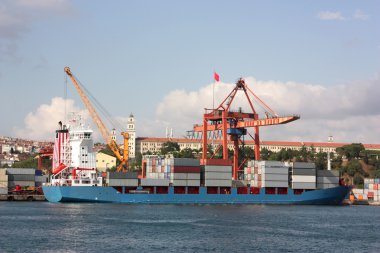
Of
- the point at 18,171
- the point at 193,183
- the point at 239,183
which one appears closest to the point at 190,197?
the point at 193,183

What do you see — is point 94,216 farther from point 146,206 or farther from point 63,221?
point 146,206

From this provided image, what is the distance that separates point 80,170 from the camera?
280ft

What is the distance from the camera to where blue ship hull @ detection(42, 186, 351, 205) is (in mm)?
82250

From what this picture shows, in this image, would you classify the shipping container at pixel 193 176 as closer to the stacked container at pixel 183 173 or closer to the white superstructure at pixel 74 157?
the stacked container at pixel 183 173

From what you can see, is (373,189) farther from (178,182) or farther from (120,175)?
(120,175)

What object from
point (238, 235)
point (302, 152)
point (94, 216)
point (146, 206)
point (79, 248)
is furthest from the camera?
point (302, 152)

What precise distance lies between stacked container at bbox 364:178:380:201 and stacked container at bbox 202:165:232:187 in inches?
1256

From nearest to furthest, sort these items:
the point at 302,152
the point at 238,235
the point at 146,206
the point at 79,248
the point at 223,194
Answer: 1. the point at 79,248
2. the point at 238,235
3. the point at 146,206
4. the point at 223,194
5. the point at 302,152

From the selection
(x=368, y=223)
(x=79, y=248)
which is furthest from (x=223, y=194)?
(x=79, y=248)

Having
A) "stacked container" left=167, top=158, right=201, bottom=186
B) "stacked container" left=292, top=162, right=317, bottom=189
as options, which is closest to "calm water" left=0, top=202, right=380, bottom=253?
"stacked container" left=167, top=158, right=201, bottom=186

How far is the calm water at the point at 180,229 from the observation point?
46812 millimetres

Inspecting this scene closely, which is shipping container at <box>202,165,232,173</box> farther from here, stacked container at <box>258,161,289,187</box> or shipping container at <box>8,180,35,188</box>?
shipping container at <box>8,180,35,188</box>

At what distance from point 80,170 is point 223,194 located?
58.1 feet

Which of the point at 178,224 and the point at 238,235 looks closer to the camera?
the point at 238,235
